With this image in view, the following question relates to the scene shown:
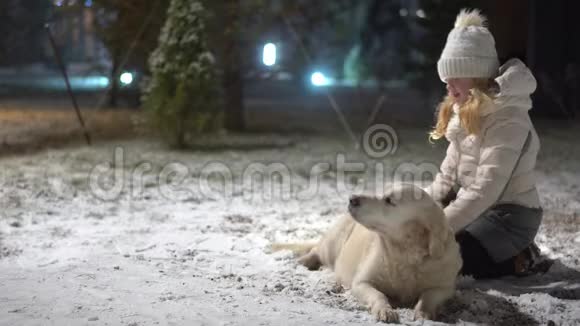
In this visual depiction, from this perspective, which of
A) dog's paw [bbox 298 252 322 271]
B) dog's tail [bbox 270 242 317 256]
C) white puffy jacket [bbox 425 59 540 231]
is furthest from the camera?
dog's tail [bbox 270 242 317 256]

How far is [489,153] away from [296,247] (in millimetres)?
1487

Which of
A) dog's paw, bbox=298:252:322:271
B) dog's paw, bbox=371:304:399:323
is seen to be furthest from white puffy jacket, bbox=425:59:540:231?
dog's paw, bbox=298:252:322:271

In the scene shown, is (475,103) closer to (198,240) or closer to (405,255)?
(405,255)

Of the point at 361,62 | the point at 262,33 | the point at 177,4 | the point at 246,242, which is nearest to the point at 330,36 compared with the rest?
the point at 361,62

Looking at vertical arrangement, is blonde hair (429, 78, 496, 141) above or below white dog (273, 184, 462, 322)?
above

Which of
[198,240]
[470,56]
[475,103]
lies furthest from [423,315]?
[198,240]

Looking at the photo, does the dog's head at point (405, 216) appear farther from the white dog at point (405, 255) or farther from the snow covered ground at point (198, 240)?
the snow covered ground at point (198, 240)

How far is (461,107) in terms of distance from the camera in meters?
4.04

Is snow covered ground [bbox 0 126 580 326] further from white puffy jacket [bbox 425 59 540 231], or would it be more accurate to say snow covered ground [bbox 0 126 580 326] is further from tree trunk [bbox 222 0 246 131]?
tree trunk [bbox 222 0 246 131]

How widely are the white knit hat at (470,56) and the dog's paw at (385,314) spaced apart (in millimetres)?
1512

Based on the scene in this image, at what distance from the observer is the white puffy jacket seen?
386 cm

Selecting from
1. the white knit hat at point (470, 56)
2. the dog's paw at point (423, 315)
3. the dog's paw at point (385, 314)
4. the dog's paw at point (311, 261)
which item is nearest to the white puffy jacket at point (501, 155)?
the white knit hat at point (470, 56)

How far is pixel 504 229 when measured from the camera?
13.3 ft

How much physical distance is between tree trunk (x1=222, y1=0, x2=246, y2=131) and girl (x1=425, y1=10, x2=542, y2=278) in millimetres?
7546
